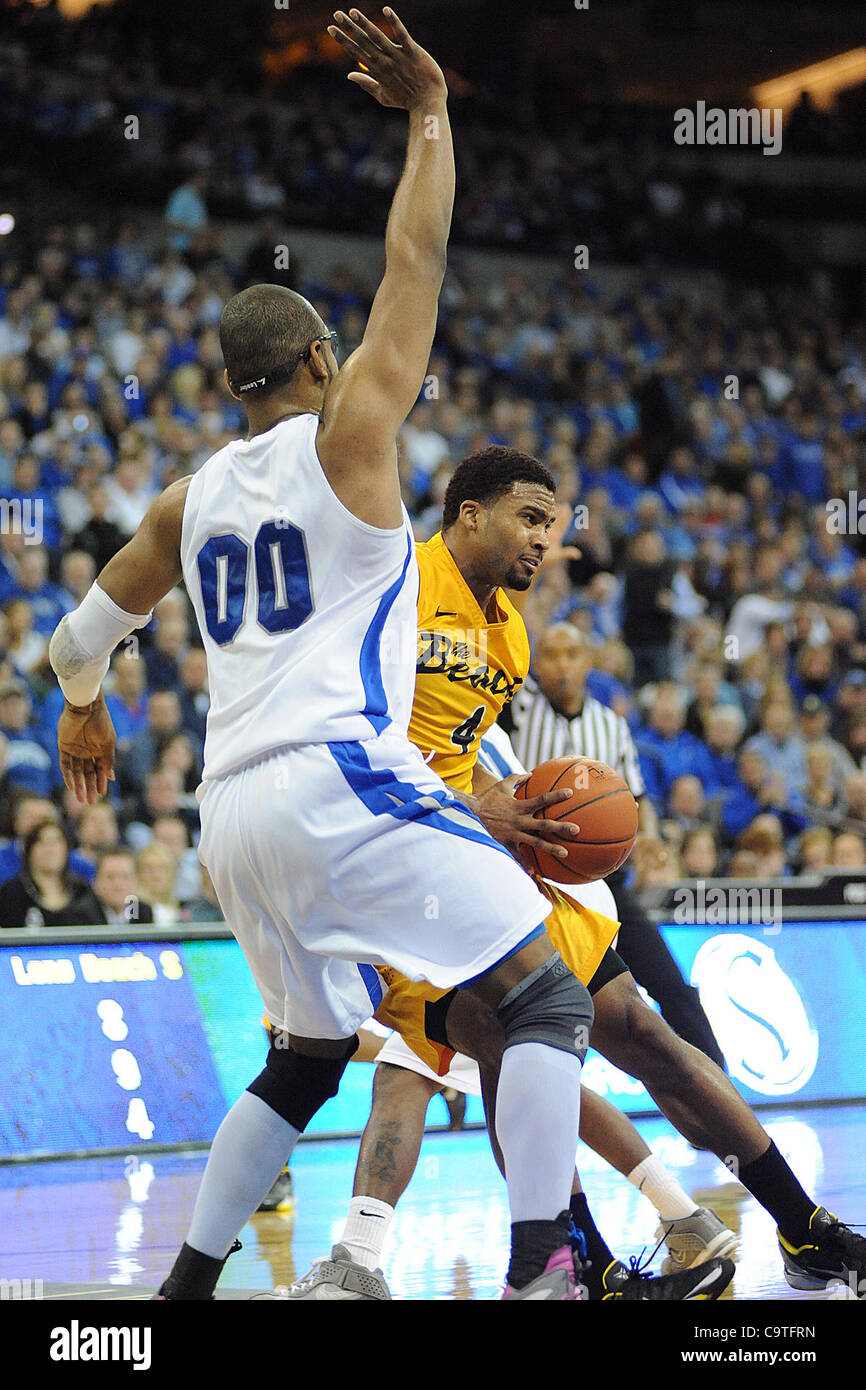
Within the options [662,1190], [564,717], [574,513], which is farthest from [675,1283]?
[574,513]

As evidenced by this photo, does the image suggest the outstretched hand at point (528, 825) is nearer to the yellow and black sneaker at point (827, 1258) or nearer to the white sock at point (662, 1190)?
the white sock at point (662, 1190)

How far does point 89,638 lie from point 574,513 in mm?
7577

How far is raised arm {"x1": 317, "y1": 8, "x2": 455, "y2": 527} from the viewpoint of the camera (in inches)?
127

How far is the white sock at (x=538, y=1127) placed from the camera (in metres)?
3.17

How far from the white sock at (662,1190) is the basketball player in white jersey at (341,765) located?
1020mm

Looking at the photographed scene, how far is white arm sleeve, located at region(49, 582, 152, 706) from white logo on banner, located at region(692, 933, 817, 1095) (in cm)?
460

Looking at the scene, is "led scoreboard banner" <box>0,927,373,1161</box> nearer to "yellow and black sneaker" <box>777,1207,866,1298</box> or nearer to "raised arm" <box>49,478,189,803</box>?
"raised arm" <box>49,478,189,803</box>

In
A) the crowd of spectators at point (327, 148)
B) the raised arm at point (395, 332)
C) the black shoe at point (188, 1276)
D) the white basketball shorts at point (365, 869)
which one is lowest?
the black shoe at point (188, 1276)

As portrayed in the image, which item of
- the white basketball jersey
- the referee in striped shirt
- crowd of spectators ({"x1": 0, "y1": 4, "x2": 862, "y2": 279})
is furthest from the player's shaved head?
crowd of spectators ({"x1": 0, "y1": 4, "x2": 862, "y2": 279})

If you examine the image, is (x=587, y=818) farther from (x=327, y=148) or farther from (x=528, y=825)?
(x=327, y=148)

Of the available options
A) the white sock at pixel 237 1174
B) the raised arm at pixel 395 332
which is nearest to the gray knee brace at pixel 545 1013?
the white sock at pixel 237 1174

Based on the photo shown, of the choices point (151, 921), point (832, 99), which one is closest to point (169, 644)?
point (151, 921)
